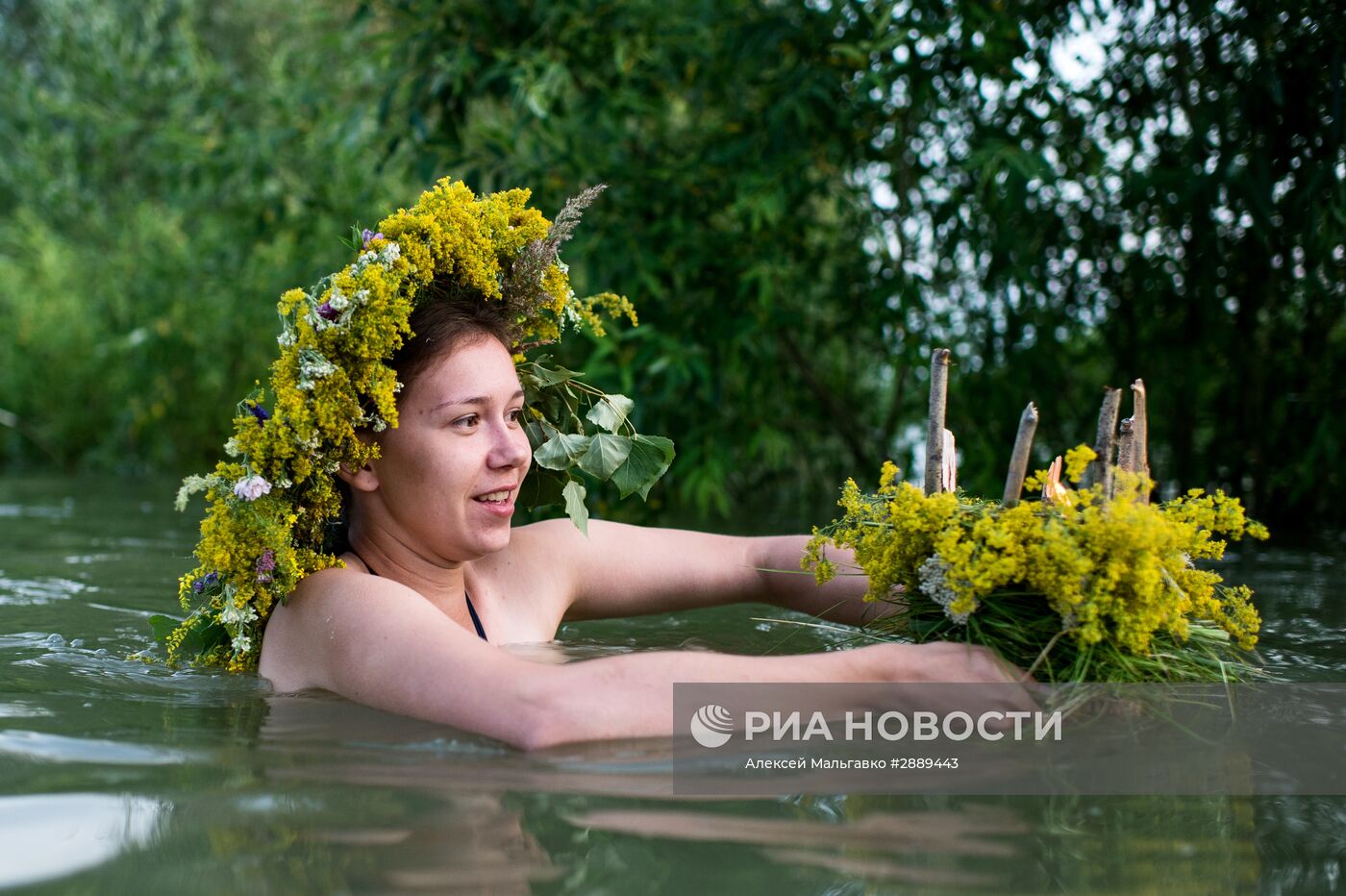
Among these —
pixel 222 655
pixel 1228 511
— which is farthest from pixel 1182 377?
pixel 222 655

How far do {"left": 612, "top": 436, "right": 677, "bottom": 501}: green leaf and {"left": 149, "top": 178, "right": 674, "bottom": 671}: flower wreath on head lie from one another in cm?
4

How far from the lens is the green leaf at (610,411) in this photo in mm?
3619

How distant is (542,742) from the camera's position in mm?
2578

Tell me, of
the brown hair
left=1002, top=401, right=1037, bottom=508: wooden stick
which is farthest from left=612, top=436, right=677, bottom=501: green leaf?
left=1002, top=401, right=1037, bottom=508: wooden stick

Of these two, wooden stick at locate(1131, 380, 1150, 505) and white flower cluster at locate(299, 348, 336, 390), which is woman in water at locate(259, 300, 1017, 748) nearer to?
white flower cluster at locate(299, 348, 336, 390)

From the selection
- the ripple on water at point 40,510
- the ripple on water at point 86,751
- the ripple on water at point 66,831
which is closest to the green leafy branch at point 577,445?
the ripple on water at point 86,751

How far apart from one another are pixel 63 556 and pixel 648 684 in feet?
13.9

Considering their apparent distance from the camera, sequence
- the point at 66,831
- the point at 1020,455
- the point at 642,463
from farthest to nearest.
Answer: the point at 642,463 → the point at 1020,455 → the point at 66,831

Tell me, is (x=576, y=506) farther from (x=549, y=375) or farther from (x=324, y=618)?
(x=324, y=618)

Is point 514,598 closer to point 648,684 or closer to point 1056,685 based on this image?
point 648,684

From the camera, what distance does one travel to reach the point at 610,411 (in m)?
3.67

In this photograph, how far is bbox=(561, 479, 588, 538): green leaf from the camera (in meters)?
3.48

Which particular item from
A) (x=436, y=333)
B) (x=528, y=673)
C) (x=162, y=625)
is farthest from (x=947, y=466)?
(x=162, y=625)

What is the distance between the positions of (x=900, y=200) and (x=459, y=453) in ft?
15.4
